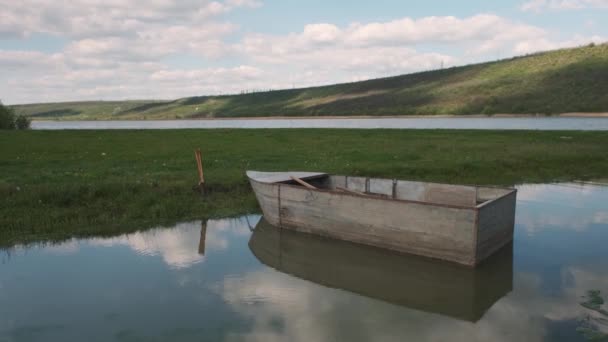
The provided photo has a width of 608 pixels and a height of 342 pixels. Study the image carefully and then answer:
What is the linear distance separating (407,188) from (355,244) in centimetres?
277

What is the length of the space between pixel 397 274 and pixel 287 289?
2.34 metres

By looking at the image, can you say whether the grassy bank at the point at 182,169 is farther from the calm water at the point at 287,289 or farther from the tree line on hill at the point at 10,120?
the tree line on hill at the point at 10,120

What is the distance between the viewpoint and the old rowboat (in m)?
9.09

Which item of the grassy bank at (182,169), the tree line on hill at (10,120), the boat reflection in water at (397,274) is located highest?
the tree line on hill at (10,120)

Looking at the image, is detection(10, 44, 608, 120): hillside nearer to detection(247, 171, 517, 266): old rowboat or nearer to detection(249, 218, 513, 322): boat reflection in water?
detection(247, 171, 517, 266): old rowboat

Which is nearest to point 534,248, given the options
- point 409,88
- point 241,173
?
point 241,173

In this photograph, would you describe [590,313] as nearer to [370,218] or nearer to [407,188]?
[370,218]

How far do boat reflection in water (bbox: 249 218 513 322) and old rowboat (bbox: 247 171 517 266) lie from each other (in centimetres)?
25

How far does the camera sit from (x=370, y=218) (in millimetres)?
10281

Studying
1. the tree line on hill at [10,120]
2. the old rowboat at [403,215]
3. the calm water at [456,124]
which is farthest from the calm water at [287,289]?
the tree line on hill at [10,120]

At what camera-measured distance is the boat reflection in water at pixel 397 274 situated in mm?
8117

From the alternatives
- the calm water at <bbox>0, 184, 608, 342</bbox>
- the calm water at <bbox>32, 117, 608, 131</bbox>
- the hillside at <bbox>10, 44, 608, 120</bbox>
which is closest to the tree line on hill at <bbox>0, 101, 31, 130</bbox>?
the calm water at <bbox>32, 117, 608, 131</bbox>

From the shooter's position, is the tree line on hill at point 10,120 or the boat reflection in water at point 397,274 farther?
the tree line on hill at point 10,120

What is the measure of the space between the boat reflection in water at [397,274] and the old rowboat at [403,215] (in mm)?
250
